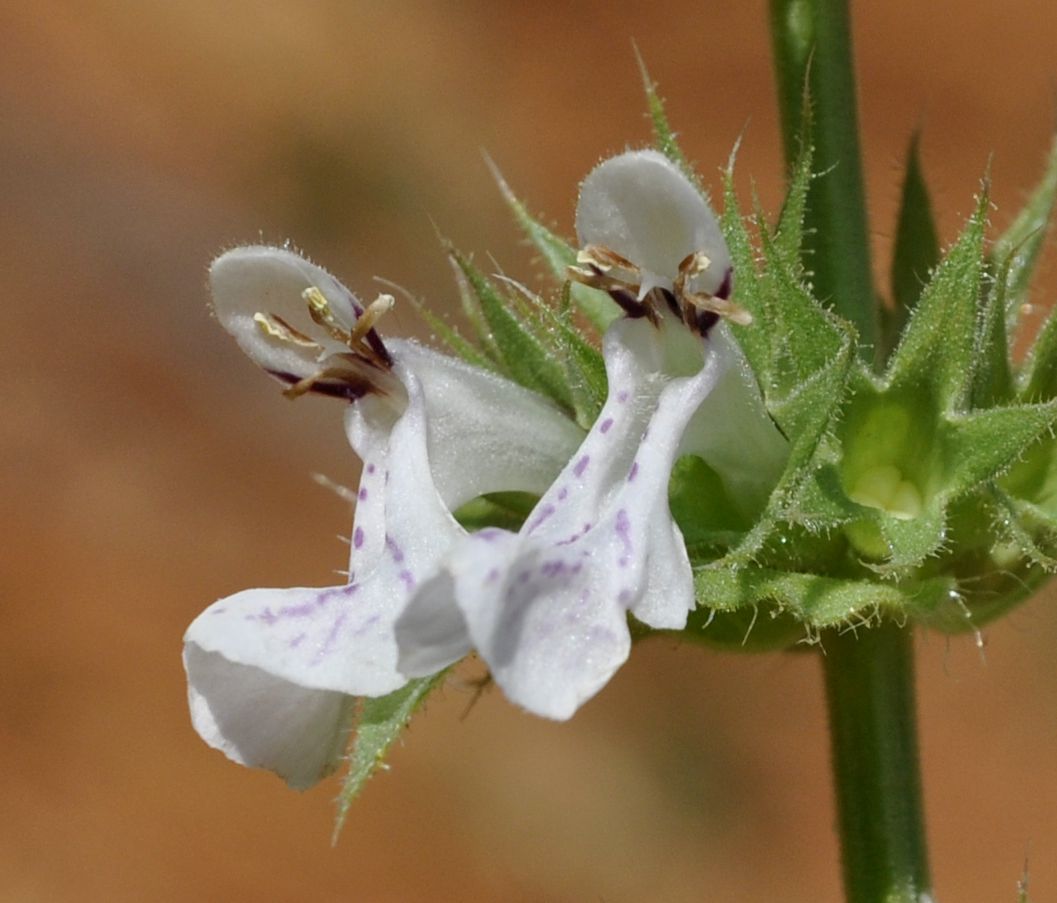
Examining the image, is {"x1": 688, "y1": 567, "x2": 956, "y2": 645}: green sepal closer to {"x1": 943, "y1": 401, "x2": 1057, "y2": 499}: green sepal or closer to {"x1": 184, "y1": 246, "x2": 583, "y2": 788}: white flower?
{"x1": 943, "y1": 401, "x2": 1057, "y2": 499}: green sepal

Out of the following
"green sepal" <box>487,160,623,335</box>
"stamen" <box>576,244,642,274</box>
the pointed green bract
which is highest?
"green sepal" <box>487,160,623,335</box>

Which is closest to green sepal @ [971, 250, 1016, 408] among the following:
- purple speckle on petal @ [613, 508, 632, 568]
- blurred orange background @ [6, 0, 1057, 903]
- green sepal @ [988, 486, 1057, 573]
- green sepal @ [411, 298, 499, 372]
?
green sepal @ [988, 486, 1057, 573]

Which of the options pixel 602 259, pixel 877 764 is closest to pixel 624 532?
pixel 602 259

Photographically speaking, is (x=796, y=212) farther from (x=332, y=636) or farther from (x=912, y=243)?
(x=332, y=636)

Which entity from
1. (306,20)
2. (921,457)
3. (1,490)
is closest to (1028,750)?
(1,490)

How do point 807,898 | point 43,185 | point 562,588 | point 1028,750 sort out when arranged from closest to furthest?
point 562,588 < point 807,898 < point 1028,750 < point 43,185

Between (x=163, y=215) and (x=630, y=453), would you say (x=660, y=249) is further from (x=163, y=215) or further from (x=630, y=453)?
(x=163, y=215)
